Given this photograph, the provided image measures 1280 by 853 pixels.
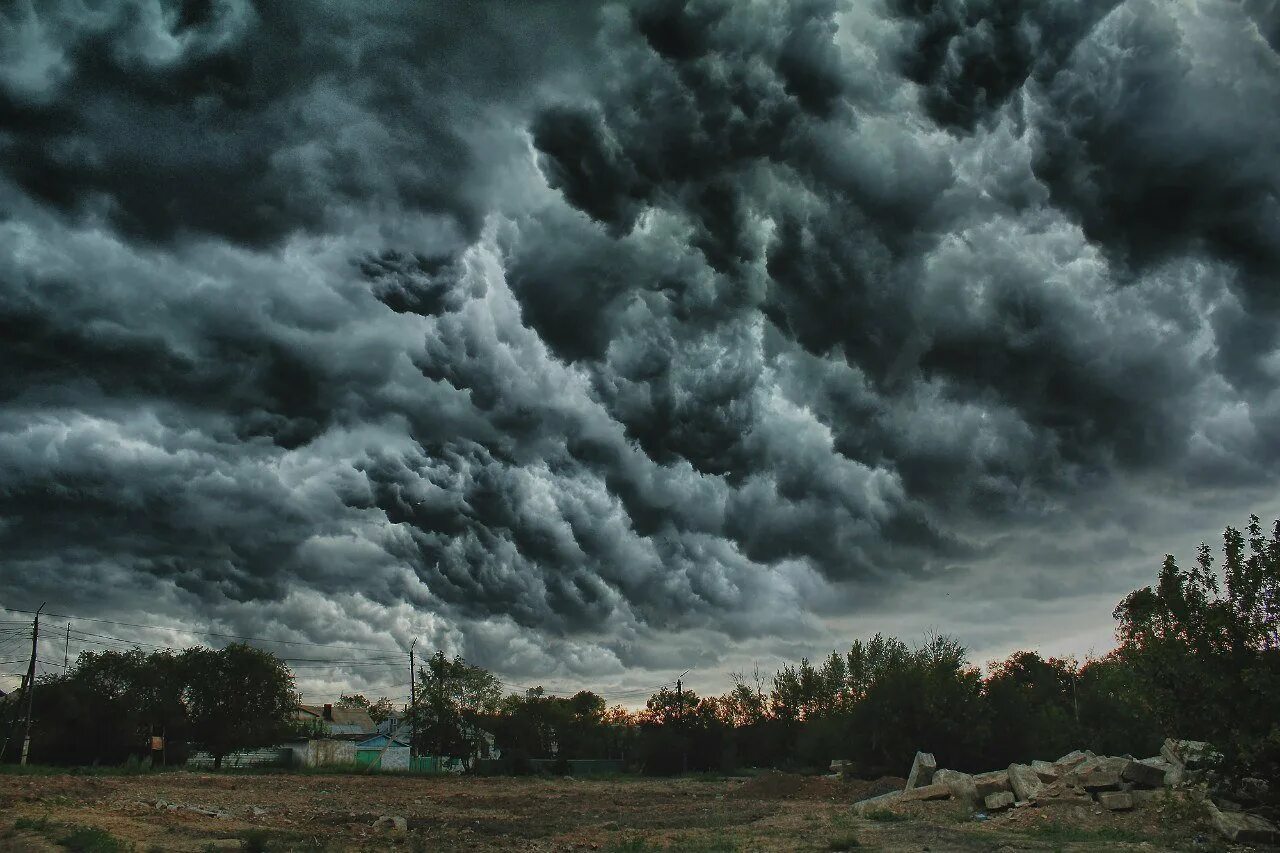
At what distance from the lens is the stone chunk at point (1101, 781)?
83.3ft

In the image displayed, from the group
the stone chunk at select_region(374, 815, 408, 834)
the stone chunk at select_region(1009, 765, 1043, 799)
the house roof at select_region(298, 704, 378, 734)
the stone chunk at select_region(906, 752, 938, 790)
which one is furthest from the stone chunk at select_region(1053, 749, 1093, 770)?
the house roof at select_region(298, 704, 378, 734)

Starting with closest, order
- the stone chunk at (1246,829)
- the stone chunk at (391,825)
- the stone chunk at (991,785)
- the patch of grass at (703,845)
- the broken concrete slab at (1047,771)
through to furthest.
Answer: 1. the stone chunk at (1246,829)
2. the patch of grass at (703,845)
3. the stone chunk at (391,825)
4. the broken concrete slab at (1047,771)
5. the stone chunk at (991,785)

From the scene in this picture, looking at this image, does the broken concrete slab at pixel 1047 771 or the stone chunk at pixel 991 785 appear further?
the stone chunk at pixel 991 785

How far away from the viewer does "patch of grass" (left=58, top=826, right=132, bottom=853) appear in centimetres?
1541

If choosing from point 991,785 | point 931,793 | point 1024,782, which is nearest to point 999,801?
point 1024,782

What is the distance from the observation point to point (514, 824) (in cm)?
2772

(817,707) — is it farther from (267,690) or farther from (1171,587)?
(1171,587)

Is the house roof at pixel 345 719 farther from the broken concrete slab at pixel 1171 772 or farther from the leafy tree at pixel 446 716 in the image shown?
the broken concrete slab at pixel 1171 772

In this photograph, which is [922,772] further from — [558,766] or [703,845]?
[558,766]

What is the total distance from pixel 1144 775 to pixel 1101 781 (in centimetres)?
119

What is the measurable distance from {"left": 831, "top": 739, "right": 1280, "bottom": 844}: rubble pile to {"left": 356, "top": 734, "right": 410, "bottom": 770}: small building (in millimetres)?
72895

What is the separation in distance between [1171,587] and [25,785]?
39.0 m

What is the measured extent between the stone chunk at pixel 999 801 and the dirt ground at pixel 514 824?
0.94 metres

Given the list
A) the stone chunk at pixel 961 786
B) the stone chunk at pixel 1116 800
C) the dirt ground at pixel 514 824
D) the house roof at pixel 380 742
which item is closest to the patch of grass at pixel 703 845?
the dirt ground at pixel 514 824
